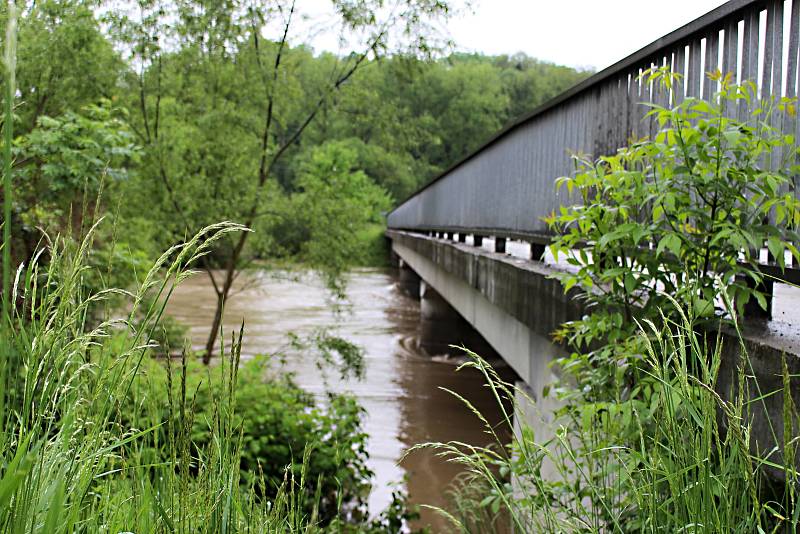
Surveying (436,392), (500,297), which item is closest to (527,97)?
(436,392)

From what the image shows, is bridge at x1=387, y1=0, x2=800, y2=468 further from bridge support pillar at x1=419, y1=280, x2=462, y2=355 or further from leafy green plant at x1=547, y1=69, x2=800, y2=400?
bridge support pillar at x1=419, y1=280, x2=462, y2=355

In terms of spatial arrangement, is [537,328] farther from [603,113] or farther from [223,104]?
[223,104]

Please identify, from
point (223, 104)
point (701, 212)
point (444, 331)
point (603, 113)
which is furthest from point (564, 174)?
point (444, 331)

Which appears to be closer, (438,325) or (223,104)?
(223,104)

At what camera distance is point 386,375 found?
1611 centimetres

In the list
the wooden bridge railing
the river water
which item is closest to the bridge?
the wooden bridge railing

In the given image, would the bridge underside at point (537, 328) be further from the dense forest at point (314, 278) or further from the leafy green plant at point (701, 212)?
the leafy green plant at point (701, 212)

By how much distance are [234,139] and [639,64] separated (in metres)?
7.81

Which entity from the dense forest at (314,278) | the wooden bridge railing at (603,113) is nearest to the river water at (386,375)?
the dense forest at (314,278)

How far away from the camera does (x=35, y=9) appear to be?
9484 millimetres

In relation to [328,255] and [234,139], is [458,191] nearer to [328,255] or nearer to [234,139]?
A: [328,255]

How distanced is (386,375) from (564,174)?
10110mm

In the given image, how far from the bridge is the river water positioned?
1418mm

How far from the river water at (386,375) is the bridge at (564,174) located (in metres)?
1.42
